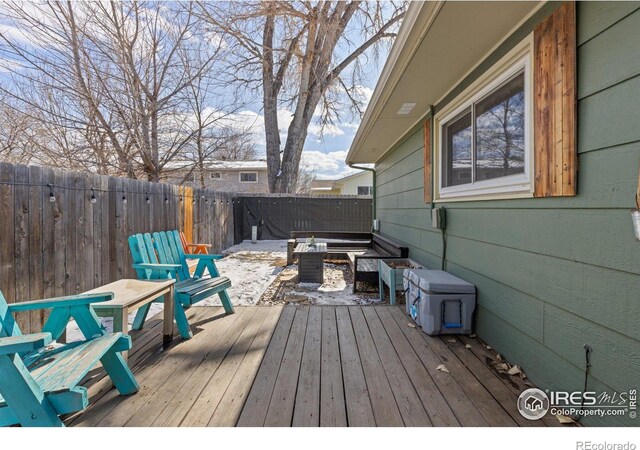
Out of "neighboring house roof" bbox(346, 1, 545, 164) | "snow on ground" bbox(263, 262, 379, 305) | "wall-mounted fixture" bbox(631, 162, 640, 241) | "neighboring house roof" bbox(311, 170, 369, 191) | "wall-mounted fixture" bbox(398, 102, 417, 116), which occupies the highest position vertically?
"neighboring house roof" bbox(311, 170, 369, 191)

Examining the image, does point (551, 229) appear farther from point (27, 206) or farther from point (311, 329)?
point (27, 206)

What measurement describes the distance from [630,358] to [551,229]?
668mm

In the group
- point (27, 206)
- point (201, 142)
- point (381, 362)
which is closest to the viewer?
point (381, 362)

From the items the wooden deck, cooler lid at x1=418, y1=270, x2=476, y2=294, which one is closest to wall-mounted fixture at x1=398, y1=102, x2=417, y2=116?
cooler lid at x1=418, y1=270, x2=476, y2=294

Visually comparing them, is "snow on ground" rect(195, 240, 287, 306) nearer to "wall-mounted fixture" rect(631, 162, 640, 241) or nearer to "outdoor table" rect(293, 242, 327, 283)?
"outdoor table" rect(293, 242, 327, 283)

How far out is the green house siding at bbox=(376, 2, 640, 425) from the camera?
1292mm

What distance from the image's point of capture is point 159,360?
215 centimetres

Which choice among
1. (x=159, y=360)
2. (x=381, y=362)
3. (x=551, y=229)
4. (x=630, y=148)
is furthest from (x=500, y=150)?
(x=159, y=360)

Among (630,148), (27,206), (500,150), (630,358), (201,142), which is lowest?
(630,358)

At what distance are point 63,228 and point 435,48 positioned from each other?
Result: 11.5 feet

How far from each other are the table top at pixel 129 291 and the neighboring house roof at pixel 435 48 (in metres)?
2.44

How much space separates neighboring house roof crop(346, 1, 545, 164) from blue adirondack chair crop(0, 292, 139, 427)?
8.14 feet
